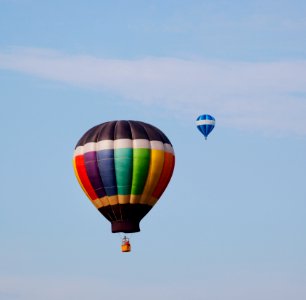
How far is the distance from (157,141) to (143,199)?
3863 mm

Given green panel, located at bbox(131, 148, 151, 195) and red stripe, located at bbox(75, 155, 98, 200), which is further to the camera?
red stripe, located at bbox(75, 155, 98, 200)

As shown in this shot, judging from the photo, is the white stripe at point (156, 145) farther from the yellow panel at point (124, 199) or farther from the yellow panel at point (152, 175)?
the yellow panel at point (124, 199)

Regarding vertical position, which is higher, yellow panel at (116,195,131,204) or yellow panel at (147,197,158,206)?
yellow panel at (147,197,158,206)

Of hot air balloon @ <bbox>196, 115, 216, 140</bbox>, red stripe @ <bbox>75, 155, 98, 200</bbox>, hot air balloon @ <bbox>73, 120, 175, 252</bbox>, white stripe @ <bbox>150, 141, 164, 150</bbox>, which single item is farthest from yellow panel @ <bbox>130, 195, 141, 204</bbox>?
hot air balloon @ <bbox>196, 115, 216, 140</bbox>

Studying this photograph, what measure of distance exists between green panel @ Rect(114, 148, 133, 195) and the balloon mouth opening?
1922 mm

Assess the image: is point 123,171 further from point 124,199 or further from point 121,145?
point 124,199

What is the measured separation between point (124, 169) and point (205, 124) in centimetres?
2346

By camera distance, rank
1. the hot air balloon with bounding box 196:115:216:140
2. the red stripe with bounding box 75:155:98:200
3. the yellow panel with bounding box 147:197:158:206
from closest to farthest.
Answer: the red stripe with bounding box 75:155:98:200, the yellow panel with bounding box 147:197:158:206, the hot air balloon with bounding box 196:115:216:140

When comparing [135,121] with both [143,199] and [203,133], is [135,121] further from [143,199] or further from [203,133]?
[203,133]

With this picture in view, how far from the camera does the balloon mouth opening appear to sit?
3130 inches

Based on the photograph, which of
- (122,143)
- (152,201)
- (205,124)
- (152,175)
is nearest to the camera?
(122,143)

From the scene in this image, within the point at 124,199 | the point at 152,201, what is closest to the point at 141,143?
the point at 124,199

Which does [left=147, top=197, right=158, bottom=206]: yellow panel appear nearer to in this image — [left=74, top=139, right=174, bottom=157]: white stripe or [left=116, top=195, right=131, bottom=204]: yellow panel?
[left=116, top=195, right=131, bottom=204]: yellow panel

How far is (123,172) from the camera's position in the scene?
79.1m
